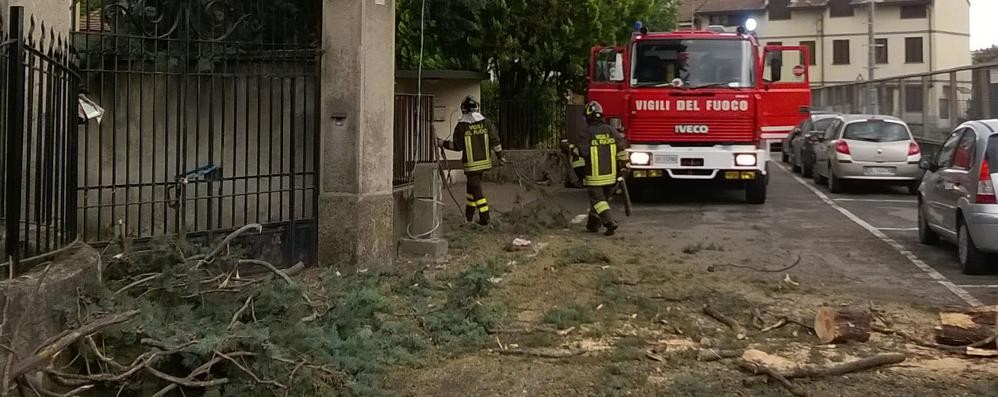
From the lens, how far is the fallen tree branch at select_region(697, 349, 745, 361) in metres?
6.28

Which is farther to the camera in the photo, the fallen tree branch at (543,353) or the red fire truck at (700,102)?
the red fire truck at (700,102)

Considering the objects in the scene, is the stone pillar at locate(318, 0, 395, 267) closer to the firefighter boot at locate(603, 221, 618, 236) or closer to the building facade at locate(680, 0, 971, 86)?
the firefighter boot at locate(603, 221, 618, 236)

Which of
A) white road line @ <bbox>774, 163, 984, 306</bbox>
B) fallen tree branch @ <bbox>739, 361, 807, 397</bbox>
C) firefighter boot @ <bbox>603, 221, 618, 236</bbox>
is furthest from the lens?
firefighter boot @ <bbox>603, 221, 618, 236</bbox>

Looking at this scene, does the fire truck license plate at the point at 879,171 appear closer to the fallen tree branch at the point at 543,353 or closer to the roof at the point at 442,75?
the roof at the point at 442,75

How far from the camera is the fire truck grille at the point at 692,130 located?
15086 millimetres

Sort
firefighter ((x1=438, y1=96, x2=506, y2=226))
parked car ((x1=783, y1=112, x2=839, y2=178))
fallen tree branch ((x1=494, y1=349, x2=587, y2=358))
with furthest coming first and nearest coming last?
parked car ((x1=783, y1=112, x2=839, y2=178))
firefighter ((x1=438, y1=96, x2=506, y2=226))
fallen tree branch ((x1=494, y1=349, x2=587, y2=358))

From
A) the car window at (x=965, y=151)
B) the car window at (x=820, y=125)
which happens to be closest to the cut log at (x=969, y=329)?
the car window at (x=965, y=151)

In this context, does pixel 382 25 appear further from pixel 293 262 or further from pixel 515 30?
pixel 515 30

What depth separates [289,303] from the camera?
20.2 feet

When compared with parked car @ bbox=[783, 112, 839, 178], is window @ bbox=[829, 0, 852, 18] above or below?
above

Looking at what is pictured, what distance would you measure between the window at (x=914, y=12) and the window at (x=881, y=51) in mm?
1893

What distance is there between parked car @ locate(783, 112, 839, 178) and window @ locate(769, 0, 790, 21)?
40.7 m

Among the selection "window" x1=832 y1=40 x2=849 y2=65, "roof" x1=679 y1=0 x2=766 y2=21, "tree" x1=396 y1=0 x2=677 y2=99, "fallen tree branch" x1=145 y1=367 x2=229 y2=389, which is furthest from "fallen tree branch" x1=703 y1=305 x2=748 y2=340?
"window" x1=832 y1=40 x2=849 y2=65

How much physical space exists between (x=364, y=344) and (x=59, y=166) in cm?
223
